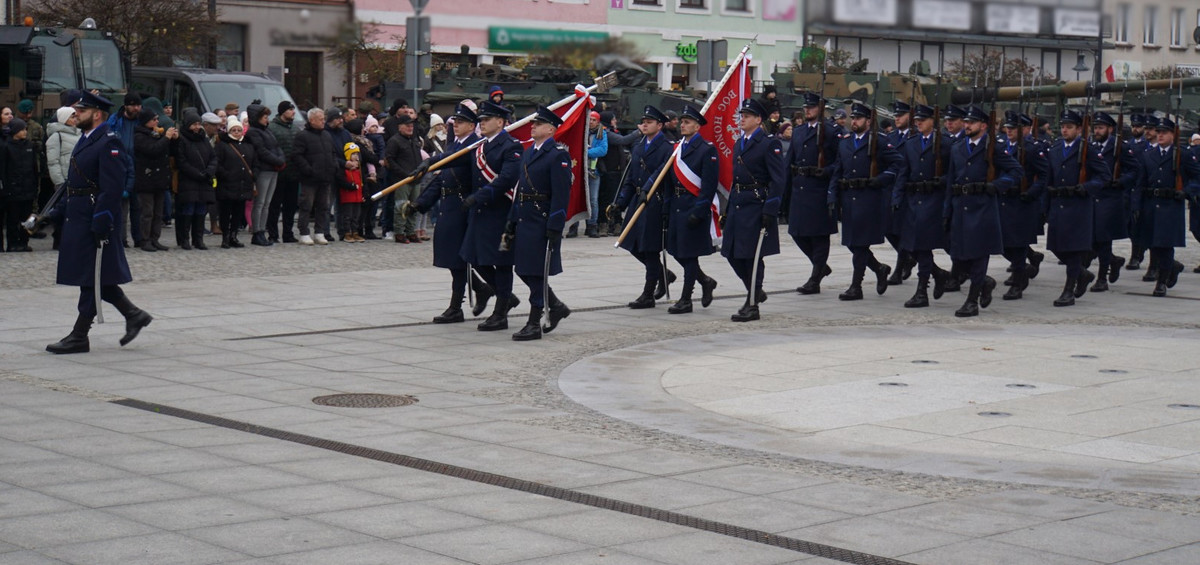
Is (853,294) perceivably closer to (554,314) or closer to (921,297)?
(921,297)

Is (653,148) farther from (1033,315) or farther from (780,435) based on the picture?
(780,435)

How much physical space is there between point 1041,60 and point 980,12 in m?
2.07

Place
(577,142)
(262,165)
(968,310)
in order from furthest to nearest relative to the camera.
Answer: (262,165) → (968,310) → (577,142)

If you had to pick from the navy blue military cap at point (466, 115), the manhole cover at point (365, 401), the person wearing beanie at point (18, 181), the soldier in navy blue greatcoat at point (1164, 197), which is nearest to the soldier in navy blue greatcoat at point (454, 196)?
the navy blue military cap at point (466, 115)

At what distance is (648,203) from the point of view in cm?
1461

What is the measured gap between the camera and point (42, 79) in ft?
72.8

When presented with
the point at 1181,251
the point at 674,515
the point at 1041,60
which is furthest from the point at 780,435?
the point at 1181,251

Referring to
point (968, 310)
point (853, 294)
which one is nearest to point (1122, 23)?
point (968, 310)

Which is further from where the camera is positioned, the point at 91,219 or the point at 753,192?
the point at 753,192

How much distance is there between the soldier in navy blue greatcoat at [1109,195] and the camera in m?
16.6

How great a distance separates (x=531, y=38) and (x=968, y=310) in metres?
4.65

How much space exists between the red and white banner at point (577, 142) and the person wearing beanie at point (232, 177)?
673 cm

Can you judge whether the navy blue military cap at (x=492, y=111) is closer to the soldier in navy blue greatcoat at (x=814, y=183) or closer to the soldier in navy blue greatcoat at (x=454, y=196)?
the soldier in navy blue greatcoat at (x=454, y=196)

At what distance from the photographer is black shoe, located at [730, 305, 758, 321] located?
13.9 m
